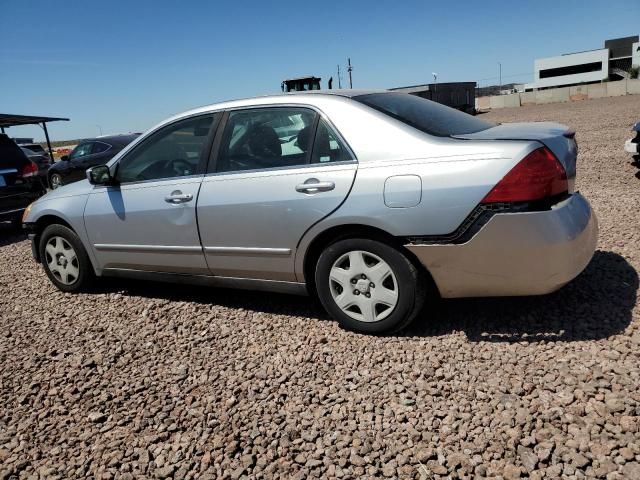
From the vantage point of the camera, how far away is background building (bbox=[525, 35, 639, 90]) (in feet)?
223

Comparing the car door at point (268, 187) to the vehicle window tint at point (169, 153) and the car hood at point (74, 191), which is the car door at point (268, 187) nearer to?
the vehicle window tint at point (169, 153)

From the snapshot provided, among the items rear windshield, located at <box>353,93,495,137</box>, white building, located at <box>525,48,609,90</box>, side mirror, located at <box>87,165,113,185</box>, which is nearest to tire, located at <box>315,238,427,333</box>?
rear windshield, located at <box>353,93,495,137</box>

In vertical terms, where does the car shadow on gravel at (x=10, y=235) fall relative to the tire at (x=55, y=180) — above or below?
below

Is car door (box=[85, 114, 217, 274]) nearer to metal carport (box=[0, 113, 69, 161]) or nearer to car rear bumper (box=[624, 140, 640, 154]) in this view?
car rear bumper (box=[624, 140, 640, 154])

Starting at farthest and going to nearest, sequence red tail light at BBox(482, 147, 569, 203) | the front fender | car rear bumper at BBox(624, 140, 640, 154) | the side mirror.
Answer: car rear bumper at BBox(624, 140, 640, 154)
the front fender
the side mirror
red tail light at BBox(482, 147, 569, 203)

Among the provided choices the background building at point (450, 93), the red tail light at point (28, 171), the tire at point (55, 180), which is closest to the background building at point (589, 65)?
the background building at point (450, 93)

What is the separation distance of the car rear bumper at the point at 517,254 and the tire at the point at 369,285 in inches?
5.5

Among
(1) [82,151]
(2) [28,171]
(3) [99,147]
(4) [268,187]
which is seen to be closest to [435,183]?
(4) [268,187]

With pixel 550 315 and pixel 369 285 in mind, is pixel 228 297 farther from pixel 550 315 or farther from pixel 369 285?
pixel 550 315

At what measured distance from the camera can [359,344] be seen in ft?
10.3

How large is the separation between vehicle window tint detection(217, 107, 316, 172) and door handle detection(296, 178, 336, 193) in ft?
0.58

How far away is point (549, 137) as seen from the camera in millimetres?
2766

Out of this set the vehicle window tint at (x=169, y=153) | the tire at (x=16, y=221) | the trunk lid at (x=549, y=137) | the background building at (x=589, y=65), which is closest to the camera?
the trunk lid at (x=549, y=137)

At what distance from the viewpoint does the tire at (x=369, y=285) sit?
2.94 m
